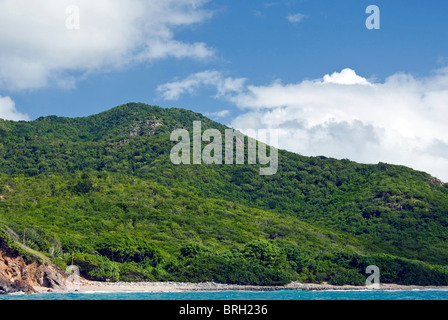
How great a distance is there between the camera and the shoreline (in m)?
63.0

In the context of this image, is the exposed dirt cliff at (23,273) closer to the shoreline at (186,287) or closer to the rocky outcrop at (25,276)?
the rocky outcrop at (25,276)

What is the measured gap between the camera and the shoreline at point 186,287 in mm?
63019

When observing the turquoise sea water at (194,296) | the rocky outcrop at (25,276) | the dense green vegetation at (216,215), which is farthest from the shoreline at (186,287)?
the turquoise sea water at (194,296)

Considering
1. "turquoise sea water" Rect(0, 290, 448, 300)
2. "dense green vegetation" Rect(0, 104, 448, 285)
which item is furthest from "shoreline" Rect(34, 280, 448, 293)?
"turquoise sea water" Rect(0, 290, 448, 300)

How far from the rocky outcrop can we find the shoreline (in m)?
0.96

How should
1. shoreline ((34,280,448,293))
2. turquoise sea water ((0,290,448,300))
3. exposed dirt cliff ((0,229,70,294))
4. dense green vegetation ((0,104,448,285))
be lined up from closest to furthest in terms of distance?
turquoise sea water ((0,290,448,300)), exposed dirt cliff ((0,229,70,294)), shoreline ((34,280,448,293)), dense green vegetation ((0,104,448,285))

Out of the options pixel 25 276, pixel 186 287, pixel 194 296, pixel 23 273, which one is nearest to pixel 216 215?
pixel 186 287

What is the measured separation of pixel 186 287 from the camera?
71.8 m

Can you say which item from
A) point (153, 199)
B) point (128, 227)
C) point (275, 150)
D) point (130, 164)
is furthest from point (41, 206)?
point (275, 150)

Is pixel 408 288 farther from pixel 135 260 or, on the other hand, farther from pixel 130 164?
pixel 130 164

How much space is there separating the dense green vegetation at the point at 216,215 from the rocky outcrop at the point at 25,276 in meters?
4.81

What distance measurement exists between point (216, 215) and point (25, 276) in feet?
167

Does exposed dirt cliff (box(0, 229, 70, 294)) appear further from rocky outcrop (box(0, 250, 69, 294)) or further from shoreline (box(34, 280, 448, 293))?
shoreline (box(34, 280, 448, 293))

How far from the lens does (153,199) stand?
108375mm
